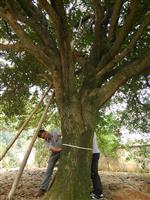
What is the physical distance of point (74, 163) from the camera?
7012mm

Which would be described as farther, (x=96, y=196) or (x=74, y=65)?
(x=74, y=65)

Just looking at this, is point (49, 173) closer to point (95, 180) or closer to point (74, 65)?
point (95, 180)

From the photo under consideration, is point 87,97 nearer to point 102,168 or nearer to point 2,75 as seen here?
point 2,75

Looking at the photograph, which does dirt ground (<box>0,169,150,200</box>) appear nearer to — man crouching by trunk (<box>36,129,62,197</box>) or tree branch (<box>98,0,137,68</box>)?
man crouching by trunk (<box>36,129,62,197</box>)

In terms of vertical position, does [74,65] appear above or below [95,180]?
above

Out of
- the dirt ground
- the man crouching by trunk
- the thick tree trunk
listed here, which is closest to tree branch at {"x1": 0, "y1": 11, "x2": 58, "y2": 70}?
the thick tree trunk

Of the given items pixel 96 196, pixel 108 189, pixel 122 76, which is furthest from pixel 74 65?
pixel 108 189

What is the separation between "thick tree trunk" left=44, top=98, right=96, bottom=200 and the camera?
22.4 ft

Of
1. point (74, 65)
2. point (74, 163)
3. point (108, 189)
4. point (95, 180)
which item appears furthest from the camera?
point (108, 189)

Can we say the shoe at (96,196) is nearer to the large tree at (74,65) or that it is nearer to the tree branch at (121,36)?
the large tree at (74,65)

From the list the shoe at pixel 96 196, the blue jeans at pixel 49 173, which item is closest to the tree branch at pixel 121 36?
the blue jeans at pixel 49 173

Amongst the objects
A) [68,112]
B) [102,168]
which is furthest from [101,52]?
[102,168]

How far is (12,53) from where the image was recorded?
1046cm

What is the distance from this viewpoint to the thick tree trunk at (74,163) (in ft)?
22.4
